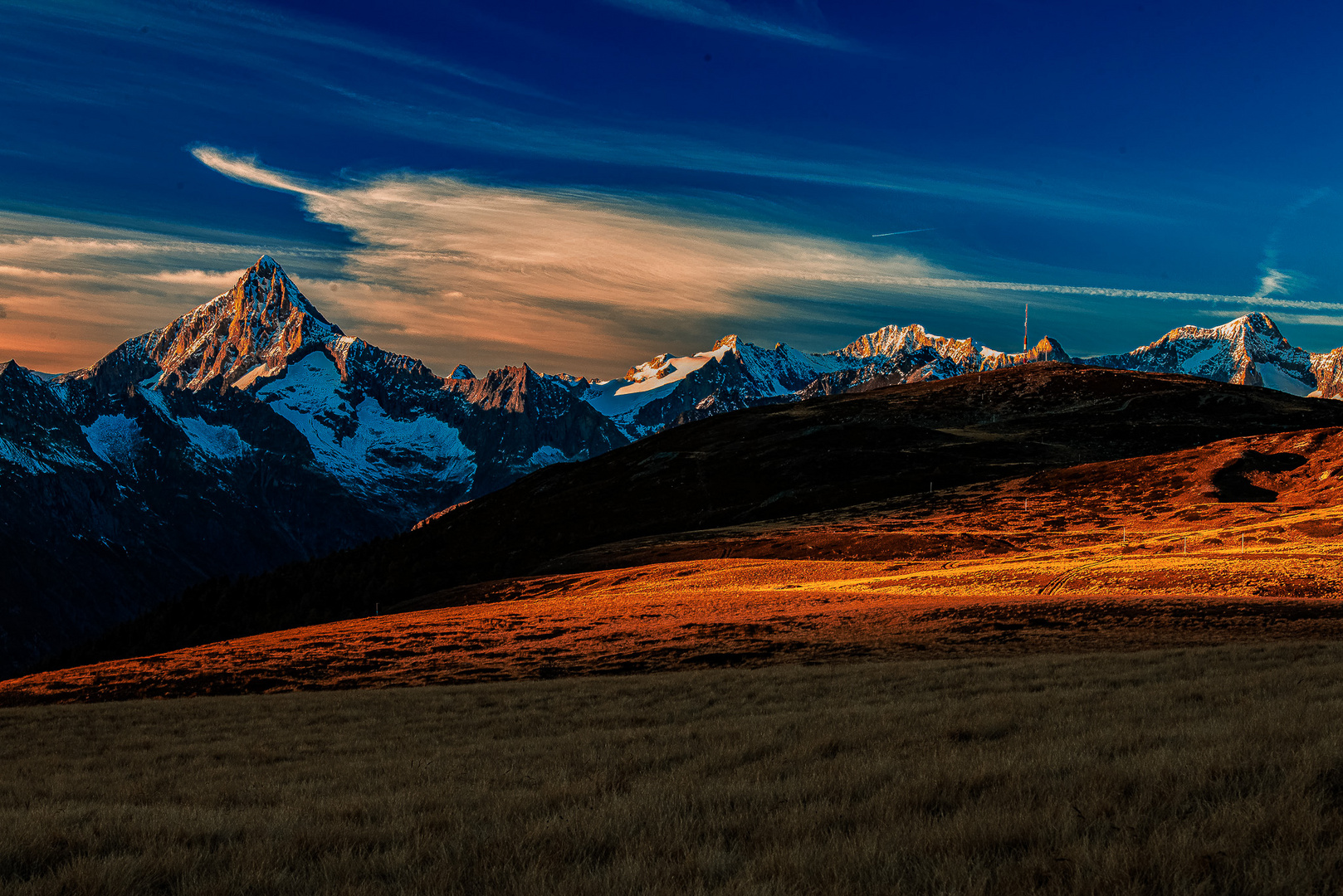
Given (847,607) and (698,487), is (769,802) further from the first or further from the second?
(698,487)

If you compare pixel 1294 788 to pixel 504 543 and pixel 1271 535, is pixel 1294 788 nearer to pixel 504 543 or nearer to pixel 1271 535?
pixel 1271 535

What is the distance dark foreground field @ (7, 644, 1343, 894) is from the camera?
6.09 metres

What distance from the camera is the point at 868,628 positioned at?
117 ft

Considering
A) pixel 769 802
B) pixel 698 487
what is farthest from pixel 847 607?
pixel 698 487

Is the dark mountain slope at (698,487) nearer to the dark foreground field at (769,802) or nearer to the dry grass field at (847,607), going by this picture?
the dry grass field at (847,607)

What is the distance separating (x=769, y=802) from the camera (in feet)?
28.0

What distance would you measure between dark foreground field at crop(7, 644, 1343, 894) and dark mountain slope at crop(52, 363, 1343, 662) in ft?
273

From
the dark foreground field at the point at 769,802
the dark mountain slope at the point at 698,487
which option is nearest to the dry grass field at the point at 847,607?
the dark foreground field at the point at 769,802

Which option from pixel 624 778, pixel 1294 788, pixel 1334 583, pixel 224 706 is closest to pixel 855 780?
pixel 624 778

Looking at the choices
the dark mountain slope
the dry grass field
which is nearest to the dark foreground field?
the dry grass field

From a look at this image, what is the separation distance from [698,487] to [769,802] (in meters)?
146

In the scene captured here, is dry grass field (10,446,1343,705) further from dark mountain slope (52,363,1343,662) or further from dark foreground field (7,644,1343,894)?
dark mountain slope (52,363,1343,662)

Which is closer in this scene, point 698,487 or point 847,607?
point 847,607

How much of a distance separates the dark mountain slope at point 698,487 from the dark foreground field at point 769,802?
8309 centimetres
